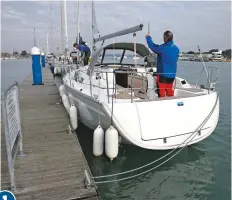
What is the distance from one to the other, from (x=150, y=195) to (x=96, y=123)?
1.94 metres

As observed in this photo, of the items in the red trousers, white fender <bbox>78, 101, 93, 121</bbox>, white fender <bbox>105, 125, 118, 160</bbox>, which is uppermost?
the red trousers

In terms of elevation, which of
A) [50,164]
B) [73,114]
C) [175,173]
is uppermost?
[73,114]

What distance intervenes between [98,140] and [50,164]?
3.43ft

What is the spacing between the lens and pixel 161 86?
5535 mm

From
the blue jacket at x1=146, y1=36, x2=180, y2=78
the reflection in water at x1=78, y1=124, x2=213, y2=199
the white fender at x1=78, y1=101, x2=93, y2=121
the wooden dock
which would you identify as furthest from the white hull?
the wooden dock

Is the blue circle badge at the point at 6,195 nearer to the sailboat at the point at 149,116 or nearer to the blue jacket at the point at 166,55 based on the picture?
the sailboat at the point at 149,116

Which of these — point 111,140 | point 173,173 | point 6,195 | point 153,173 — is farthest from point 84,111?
point 6,195

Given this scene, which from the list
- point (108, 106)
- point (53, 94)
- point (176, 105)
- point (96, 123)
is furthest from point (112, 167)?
point (53, 94)

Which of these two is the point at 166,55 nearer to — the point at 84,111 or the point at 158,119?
the point at 158,119

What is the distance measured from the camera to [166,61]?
17.5 ft

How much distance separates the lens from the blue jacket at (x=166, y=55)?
17.2 feet

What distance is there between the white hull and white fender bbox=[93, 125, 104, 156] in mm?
182

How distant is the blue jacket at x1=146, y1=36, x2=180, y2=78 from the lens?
5250 millimetres

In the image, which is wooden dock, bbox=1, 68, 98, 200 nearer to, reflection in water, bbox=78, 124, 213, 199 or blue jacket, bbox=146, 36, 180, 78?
reflection in water, bbox=78, 124, 213, 199
